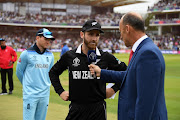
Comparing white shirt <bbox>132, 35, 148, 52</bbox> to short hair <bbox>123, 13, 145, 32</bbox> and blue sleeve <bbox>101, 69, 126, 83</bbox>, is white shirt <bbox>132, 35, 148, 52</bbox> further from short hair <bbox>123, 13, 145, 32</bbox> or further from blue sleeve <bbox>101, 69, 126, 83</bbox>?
blue sleeve <bbox>101, 69, 126, 83</bbox>

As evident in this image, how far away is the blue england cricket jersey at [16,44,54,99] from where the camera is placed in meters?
5.12

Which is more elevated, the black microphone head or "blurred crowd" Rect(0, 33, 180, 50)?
the black microphone head

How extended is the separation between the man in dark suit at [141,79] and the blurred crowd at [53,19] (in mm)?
60558

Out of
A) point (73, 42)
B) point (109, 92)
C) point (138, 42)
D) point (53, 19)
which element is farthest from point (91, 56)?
point (53, 19)

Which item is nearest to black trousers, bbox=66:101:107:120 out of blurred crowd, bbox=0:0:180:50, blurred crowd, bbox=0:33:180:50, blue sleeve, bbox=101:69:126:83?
blue sleeve, bbox=101:69:126:83

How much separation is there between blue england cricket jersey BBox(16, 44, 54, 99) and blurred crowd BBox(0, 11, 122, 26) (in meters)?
57.6

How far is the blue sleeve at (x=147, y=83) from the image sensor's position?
2273 millimetres

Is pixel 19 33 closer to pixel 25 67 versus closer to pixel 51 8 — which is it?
pixel 51 8

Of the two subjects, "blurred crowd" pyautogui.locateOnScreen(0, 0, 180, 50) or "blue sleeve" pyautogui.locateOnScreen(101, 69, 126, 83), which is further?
"blurred crowd" pyautogui.locateOnScreen(0, 0, 180, 50)

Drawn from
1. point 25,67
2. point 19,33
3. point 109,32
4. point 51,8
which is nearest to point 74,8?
point 51,8

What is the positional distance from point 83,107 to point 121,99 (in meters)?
1.09

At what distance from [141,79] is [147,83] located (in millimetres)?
66

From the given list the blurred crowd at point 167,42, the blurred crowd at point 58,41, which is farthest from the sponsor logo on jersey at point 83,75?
the blurred crowd at point 58,41

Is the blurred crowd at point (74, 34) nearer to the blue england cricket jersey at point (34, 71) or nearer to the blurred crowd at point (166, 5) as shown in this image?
the blurred crowd at point (166, 5)
